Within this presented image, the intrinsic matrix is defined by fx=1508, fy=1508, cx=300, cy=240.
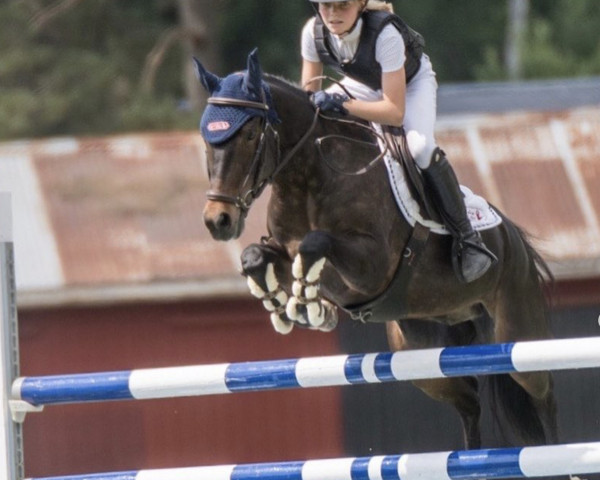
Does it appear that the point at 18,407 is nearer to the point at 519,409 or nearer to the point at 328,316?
the point at 328,316

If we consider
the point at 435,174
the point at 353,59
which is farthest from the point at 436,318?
the point at 353,59

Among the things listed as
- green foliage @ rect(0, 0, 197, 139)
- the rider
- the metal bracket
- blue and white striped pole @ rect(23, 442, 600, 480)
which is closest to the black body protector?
the rider

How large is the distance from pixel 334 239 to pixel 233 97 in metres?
0.57

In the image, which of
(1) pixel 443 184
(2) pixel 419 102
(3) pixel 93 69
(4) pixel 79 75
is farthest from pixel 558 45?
(1) pixel 443 184

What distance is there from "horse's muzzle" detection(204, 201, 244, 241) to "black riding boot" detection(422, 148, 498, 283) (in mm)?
887

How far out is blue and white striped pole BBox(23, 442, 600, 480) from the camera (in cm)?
456

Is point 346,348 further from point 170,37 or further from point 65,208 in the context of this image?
point 170,37

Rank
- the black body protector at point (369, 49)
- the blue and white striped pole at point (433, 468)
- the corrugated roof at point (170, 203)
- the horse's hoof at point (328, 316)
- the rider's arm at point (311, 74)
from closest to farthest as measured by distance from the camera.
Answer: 1. the blue and white striped pole at point (433, 468)
2. the horse's hoof at point (328, 316)
3. the black body protector at point (369, 49)
4. the rider's arm at point (311, 74)
5. the corrugated roof at point (170, 203)

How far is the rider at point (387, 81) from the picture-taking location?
5.11 metres

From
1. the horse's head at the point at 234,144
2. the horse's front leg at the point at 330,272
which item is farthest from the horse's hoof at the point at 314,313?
the horse's head at the point at 234,144

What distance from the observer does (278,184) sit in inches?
201

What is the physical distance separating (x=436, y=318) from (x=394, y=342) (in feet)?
0.89

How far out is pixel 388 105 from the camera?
5094 mm

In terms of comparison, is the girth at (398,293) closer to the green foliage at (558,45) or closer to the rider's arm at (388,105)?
the rider's arm at (388,105)
